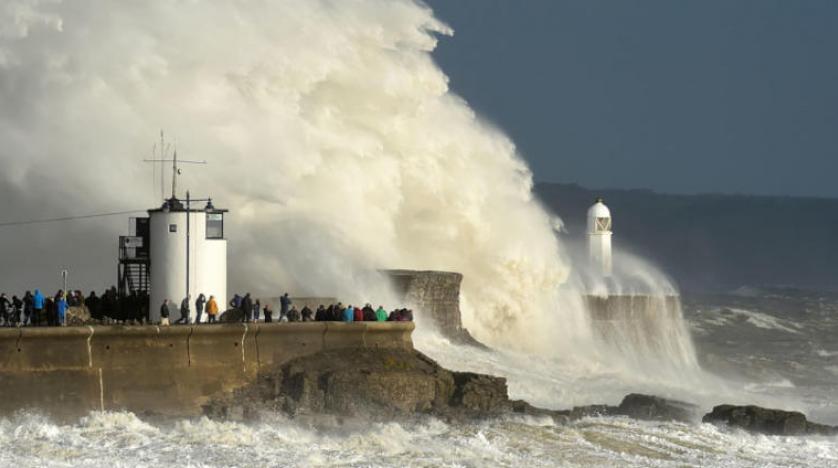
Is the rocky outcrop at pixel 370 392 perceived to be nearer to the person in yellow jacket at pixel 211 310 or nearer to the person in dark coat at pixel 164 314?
the person in yellow jacket at pixel 211 310

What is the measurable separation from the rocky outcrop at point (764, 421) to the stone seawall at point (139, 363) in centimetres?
481

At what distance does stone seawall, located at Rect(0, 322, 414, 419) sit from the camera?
57.2 ft

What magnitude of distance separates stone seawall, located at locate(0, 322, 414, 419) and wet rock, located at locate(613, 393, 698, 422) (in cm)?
384

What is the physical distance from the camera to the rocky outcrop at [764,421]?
20.2 metres

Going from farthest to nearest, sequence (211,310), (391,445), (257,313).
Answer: (257,313) < (211,310) < (391,445)

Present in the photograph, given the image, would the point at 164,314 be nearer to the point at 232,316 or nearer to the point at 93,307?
the point at 232,316

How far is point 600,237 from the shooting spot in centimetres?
3888

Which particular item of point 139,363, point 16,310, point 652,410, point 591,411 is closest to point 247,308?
point 139,363

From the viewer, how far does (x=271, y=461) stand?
55.3 ft

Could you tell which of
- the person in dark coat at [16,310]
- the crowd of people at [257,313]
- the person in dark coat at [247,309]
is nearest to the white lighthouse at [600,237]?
the crowd of people at [257,313]

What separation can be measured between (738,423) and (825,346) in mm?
24772

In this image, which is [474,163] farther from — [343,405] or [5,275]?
[343,405]

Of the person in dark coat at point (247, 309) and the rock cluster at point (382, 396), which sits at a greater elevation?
the person in dark coat at point (247, 309)

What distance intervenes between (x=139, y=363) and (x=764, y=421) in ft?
23.9
